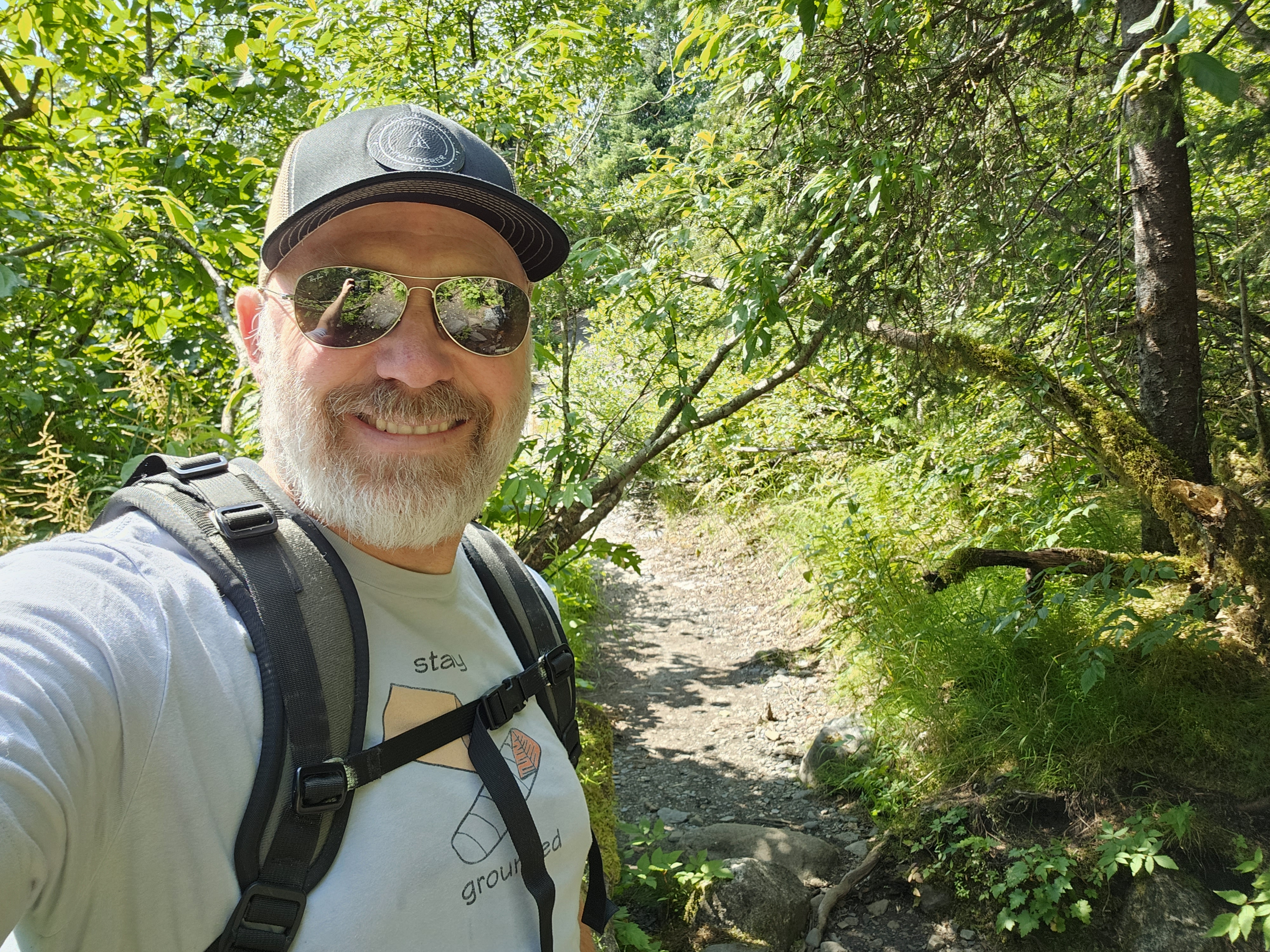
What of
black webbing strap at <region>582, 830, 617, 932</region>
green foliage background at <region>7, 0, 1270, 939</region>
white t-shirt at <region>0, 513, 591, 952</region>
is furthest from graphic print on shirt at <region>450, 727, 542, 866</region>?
green foliage background at <region>7, 0, 1270, 939</region>

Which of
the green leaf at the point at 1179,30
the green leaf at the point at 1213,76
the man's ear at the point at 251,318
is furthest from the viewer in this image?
the green leaf at the point at 1213,76

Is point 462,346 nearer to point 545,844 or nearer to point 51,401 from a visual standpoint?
point 545,844

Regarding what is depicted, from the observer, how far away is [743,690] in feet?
22.0

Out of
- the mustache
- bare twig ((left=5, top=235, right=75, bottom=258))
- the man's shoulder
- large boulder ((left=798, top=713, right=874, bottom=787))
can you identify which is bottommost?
large boulder ((left=798, top=713, right=874, bottom=787))

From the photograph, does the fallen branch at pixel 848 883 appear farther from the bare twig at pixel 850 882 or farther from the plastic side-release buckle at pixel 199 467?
the plastic side-release buckle at pixel 199 467

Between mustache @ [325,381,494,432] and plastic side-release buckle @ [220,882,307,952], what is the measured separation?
74 centimetres

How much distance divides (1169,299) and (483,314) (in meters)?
4.03

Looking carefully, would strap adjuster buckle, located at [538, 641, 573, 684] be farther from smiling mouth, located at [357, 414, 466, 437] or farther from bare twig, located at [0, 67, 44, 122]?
bare twig, located at [0, 67, 44, 122]

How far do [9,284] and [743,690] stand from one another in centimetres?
567

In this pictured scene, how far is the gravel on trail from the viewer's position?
14.1 ft

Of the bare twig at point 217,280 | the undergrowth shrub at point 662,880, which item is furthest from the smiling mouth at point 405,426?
the undergrowth shrub at point 662,880

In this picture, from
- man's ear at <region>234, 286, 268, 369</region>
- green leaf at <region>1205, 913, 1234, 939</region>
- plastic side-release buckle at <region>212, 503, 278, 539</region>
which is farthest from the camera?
green leaf at <region>1205, 913, 1234, 939</region>

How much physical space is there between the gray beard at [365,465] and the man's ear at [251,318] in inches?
1.8

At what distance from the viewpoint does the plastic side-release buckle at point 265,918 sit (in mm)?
925
